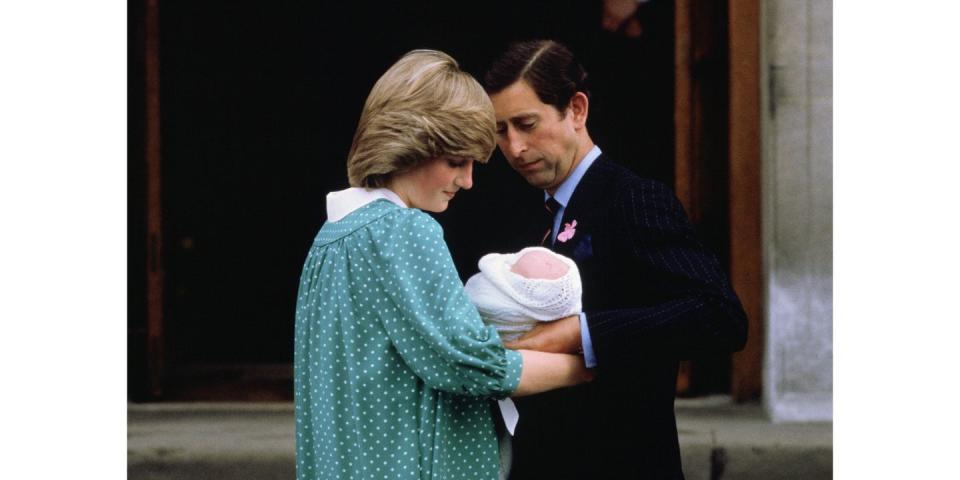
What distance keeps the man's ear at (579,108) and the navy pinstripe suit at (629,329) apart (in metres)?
0.14

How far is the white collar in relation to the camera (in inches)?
87.6

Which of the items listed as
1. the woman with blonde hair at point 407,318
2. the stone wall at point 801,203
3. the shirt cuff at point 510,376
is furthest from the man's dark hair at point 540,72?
the stone wall at point 801,203

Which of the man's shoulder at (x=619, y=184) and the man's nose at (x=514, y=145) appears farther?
the man's nose at (x=514, y=145)

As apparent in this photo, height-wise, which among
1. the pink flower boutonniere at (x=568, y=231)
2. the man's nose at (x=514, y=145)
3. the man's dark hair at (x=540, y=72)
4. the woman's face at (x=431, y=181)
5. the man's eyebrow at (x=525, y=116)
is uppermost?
the man's dark hair at (x=540, y=72)

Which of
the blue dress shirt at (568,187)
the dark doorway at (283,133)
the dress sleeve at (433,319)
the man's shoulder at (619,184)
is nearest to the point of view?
the dress sleeve at (433,319)

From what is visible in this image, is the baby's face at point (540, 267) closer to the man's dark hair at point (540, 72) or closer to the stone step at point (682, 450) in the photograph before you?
the man's dark hair at point (540, 72)

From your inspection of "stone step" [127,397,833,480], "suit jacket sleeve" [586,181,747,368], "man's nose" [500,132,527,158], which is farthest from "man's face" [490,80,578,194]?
"stone step" [127,397,833,480]

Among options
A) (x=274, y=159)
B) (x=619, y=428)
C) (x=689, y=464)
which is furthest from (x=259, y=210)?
(x=619, y=428)

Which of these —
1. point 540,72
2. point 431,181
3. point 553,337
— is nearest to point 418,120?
point 431,181

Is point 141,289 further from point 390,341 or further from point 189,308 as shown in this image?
point 390,341

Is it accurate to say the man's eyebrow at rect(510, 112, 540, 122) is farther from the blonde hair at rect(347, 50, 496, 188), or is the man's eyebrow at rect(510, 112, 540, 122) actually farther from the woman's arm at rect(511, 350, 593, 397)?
the woman's arm at rect(511, 350, 593, 397)

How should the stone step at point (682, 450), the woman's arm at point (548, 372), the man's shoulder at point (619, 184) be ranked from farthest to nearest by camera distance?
the stone step at point (682, 450), the man's shoulder at point (619, 184), the woman's arm at point (548, 372)

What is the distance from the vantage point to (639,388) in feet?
8.14

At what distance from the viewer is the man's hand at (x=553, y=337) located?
2.29 m
